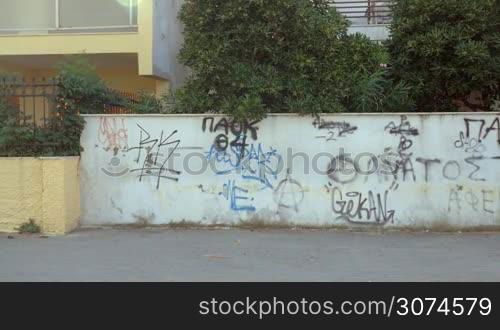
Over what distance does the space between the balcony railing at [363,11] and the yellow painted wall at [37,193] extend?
25.9 ft

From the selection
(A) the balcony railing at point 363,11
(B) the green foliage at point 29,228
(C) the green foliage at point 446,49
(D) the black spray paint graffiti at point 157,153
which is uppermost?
(A) the balcony railing at point 363,11

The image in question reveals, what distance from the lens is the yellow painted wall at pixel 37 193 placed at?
8547 mm

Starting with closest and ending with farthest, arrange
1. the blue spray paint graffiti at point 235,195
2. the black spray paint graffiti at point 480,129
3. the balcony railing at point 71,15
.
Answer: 1. the black spray paint graffiti at point 480,129
2. the blue spray paint graffiti at point 235,195
3. the balcony railing at point 71,15

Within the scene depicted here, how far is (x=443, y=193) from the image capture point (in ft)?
28.3

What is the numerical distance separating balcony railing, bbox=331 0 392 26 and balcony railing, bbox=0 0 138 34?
4.91 meters

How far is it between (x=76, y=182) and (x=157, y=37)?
189 inches

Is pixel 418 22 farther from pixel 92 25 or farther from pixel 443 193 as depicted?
pixel 92 25

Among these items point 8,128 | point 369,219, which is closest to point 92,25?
point 8,128

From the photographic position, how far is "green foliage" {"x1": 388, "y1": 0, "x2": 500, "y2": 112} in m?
9.13

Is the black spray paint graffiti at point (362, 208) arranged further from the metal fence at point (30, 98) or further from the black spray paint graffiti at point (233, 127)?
the metal fence at point (30, 98)

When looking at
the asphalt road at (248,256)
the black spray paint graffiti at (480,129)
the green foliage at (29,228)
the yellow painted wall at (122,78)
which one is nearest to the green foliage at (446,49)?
the black spray paint graffiti at (480,129)

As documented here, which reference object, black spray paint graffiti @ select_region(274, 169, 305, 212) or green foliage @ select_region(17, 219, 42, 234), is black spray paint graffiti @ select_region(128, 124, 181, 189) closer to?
black spray paint graffiti @ select_region(274, 169, 305, 212)

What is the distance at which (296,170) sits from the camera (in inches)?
348

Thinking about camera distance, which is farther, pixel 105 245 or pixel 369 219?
pixel 369 219
